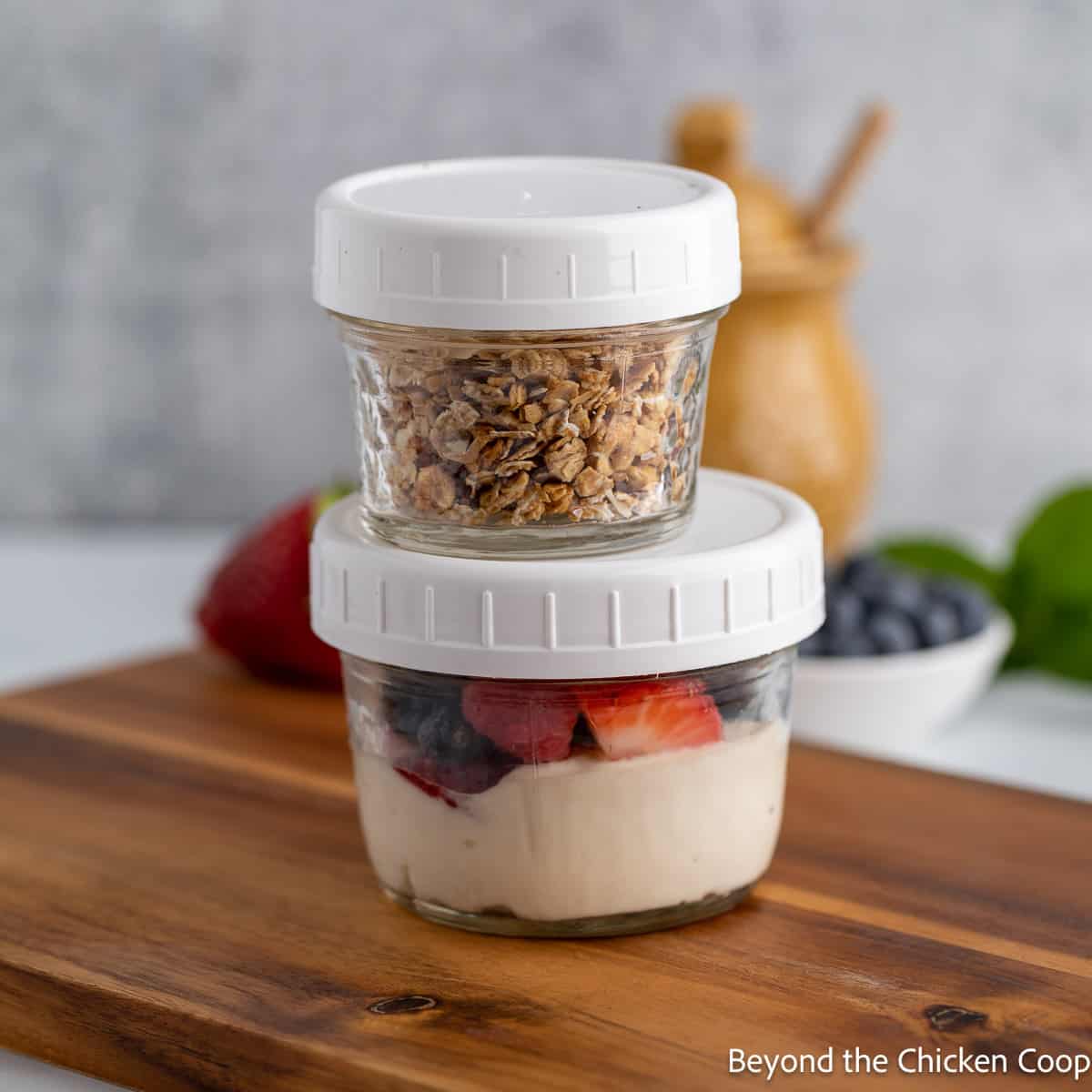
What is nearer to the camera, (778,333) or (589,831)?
(589,831)

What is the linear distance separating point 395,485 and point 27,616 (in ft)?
3.19

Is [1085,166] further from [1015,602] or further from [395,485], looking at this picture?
[395,485]

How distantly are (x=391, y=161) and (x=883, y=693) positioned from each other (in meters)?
0.94

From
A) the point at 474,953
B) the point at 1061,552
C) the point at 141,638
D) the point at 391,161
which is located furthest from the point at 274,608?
the point at 391,161

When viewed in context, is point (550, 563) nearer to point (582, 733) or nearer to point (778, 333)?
point (582, 733)

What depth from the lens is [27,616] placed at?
172cm

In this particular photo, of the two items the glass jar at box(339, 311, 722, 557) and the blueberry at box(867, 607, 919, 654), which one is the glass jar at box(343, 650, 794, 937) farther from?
the blueberry at box(867, 607, 919, 654)

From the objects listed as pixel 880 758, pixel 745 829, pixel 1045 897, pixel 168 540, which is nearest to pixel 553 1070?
pixel 745 829

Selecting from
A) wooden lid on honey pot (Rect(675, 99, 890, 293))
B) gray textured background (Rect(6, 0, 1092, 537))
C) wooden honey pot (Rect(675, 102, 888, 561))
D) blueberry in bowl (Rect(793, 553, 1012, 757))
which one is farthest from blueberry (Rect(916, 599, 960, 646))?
gray textured background (Rect(6, 0, 1092, 537))

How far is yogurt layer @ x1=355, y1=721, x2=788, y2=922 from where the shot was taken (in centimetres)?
86

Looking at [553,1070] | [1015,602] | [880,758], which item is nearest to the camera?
[553,1070]

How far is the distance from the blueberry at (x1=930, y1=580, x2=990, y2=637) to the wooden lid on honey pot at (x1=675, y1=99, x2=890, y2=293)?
1.08 ft

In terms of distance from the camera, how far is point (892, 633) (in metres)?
1.26

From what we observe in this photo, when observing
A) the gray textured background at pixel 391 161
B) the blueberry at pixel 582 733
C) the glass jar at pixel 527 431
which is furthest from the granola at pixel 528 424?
the gray textured background at pixel 391 161
